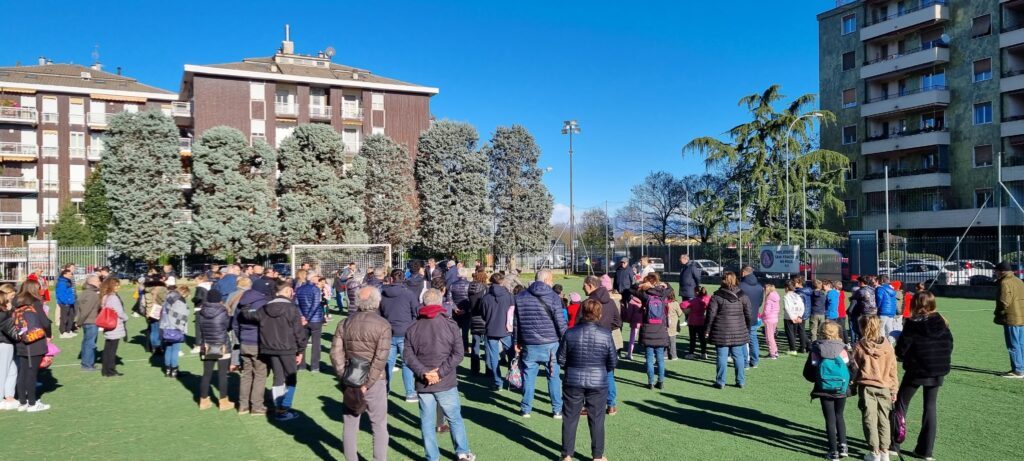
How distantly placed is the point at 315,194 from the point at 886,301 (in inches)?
1254

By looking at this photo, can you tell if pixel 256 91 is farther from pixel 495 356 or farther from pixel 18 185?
pixel 495 356

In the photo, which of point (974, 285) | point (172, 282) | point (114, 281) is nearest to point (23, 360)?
point (114, 281)

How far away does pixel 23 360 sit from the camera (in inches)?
341

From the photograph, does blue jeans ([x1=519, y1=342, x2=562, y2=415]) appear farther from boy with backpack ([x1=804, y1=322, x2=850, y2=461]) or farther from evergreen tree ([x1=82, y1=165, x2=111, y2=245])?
evergreen tree ([x1=82, y1=165, x2=111, y2=245])

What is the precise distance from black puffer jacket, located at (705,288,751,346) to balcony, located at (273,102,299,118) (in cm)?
4030

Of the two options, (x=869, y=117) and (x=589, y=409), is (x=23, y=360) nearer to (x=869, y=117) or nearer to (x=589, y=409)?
(x=589, y=409)

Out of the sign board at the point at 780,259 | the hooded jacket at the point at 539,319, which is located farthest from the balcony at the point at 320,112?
the hooded jacket at the point at 539,319

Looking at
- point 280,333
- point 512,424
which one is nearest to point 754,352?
point 512,424

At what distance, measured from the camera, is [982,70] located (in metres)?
41.1

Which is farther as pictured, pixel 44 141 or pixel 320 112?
pixel 44 141

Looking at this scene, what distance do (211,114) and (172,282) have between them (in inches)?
1317

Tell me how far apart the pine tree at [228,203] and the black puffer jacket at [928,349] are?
3449 centimetres

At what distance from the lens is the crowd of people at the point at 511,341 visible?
6199mm

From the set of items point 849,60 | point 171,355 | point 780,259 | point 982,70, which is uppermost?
point 849,60
